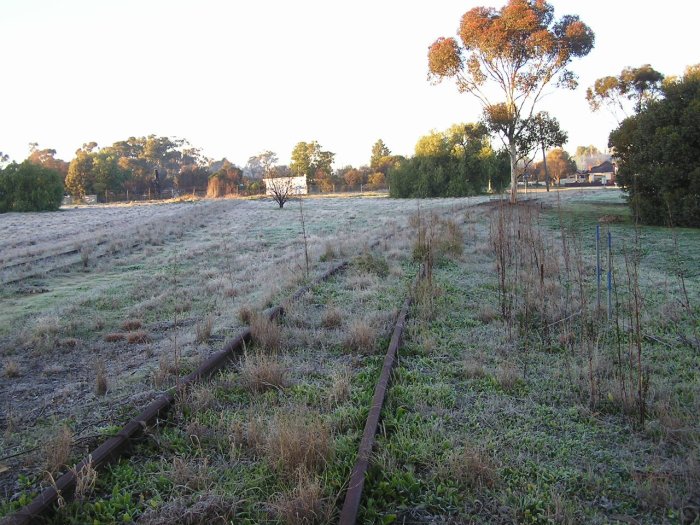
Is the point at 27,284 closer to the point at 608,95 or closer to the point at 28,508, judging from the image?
the point at 28,508

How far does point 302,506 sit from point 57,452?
1.80 m

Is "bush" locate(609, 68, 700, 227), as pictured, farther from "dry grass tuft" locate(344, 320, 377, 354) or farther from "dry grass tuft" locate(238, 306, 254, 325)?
"dry grass tuft" locate(238, 306, 254, 325)

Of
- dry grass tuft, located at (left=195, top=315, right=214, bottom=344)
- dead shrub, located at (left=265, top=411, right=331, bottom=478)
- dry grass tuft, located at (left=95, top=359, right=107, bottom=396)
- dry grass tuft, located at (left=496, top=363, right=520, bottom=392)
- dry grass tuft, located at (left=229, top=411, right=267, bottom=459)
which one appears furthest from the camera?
dry grass tuft, located at (left=195, top=315, right=214, bottom=344)

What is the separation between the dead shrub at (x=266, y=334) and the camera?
18.9 ft

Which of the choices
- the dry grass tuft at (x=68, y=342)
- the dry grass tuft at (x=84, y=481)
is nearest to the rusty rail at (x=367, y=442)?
the dry grass tuft at (x=84, y=481)

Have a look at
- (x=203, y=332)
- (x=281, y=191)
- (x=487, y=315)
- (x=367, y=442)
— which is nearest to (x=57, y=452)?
(x=367, y=442)

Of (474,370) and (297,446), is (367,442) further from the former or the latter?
(474,370)

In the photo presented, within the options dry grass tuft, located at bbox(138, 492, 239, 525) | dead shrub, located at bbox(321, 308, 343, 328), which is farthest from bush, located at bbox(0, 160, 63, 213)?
dry grass tuft, located at bbox(138, 492, 239, 525)

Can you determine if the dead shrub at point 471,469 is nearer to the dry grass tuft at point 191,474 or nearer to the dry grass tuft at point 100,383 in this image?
the dry grass tuft at point 191,474

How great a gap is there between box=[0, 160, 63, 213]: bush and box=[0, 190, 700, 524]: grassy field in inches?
1845

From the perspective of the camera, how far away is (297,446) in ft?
11.0

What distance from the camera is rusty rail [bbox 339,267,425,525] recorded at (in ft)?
9.13

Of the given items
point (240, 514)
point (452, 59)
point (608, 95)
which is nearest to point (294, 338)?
point (240, 514)

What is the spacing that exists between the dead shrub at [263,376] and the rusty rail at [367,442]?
911 mm
